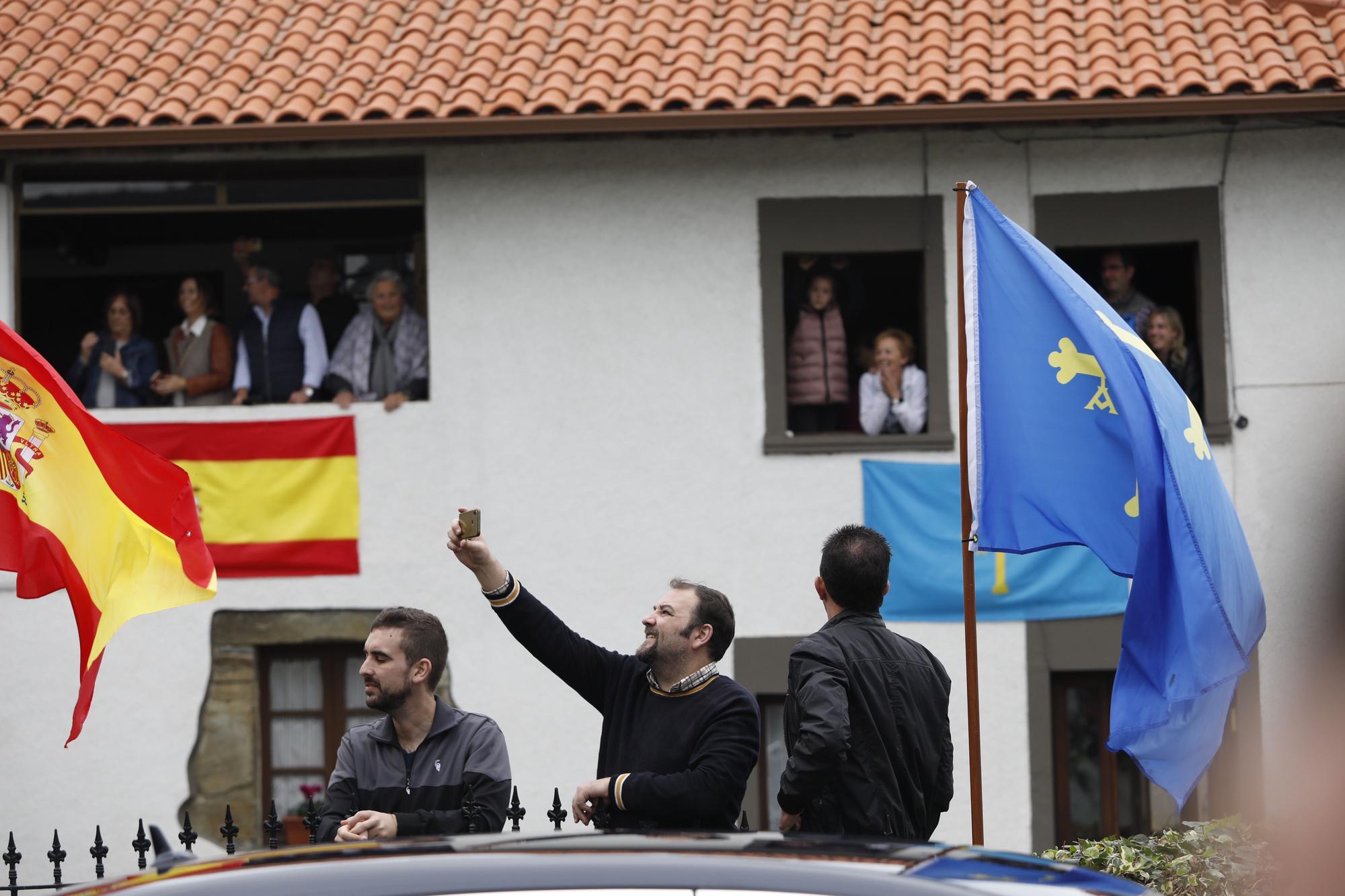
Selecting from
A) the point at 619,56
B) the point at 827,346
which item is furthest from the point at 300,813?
the point at 619,56

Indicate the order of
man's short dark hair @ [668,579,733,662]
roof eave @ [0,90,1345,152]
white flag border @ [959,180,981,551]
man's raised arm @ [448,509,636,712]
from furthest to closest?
1. roof eave @ [0,90,1345,152]
2. white flag border @ [959,180,981,551]
3. man's raised arm @ [448,509,636,712]
4. man's short dark hair @ [668,579,733,662]

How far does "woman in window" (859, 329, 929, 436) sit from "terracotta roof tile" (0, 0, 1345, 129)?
68.6 inches

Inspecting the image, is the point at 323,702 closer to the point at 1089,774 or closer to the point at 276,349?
Result: the point at 276,349

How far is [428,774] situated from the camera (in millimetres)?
5547

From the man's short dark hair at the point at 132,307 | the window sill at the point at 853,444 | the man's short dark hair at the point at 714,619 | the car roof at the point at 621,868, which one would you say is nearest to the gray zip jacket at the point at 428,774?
the man's short dark hair at the point at 714,619

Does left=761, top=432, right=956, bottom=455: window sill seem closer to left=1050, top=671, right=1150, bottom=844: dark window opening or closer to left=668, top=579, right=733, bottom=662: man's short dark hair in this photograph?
left=1050, top=671, right=1150, bottom=844: dark window opening

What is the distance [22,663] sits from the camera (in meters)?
12.5

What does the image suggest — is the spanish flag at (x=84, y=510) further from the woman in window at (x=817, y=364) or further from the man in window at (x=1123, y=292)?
the man in window at (x=1123, y=292)

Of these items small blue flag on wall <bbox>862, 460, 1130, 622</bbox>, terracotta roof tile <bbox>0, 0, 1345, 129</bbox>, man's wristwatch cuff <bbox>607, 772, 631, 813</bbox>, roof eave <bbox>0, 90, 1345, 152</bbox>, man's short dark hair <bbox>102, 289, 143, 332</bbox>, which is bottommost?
man's wristwatch cuff <bbox>607, 772, 631, 813</bbox>

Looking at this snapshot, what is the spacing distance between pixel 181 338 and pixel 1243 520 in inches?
306

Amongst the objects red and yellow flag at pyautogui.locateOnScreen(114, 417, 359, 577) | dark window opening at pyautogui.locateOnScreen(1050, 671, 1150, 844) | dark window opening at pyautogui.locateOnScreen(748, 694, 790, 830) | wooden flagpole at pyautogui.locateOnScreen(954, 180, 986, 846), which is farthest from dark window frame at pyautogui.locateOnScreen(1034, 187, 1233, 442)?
wooden flagpole at pyautogui.locateOnScreen(954, 180, 986, 846)

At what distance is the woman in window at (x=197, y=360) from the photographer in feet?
42.5

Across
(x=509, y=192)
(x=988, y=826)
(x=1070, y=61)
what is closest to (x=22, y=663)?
(x=509, y=192)

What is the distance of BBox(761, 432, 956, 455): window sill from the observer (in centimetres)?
1206
